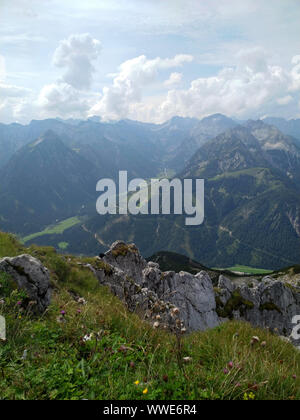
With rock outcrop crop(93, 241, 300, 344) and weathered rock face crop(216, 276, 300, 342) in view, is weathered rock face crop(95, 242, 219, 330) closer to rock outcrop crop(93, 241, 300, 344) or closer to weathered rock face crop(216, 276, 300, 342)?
rock outcrop crop(93, 241, 300, 344)

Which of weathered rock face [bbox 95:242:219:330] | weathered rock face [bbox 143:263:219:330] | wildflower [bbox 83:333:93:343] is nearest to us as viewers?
wildflower [bbox 83:333:93:343]

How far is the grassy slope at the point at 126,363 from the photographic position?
16.2 ft

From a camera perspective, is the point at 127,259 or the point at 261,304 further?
the point at 261,304

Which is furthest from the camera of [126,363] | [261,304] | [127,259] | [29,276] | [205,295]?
[261,304]

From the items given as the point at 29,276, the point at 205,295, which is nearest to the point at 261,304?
the point at 205,295

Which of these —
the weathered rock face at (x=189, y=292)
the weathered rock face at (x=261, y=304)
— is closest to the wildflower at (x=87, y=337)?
the weathered rock face at (x=189, y=292)

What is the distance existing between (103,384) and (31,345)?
7.36 ft

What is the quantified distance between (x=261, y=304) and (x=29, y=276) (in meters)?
60.9

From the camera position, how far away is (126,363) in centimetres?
603

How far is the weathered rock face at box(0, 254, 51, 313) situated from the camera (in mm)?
10133

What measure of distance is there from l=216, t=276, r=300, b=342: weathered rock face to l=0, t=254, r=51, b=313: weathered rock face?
4927 cm

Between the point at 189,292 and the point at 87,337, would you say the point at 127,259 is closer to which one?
the point at 189,292

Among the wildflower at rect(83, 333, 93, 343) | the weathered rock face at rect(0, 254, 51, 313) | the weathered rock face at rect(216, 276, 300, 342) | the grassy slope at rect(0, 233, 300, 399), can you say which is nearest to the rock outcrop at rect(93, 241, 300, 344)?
the weathered rock face at rect(216, 276, 300, 342)
